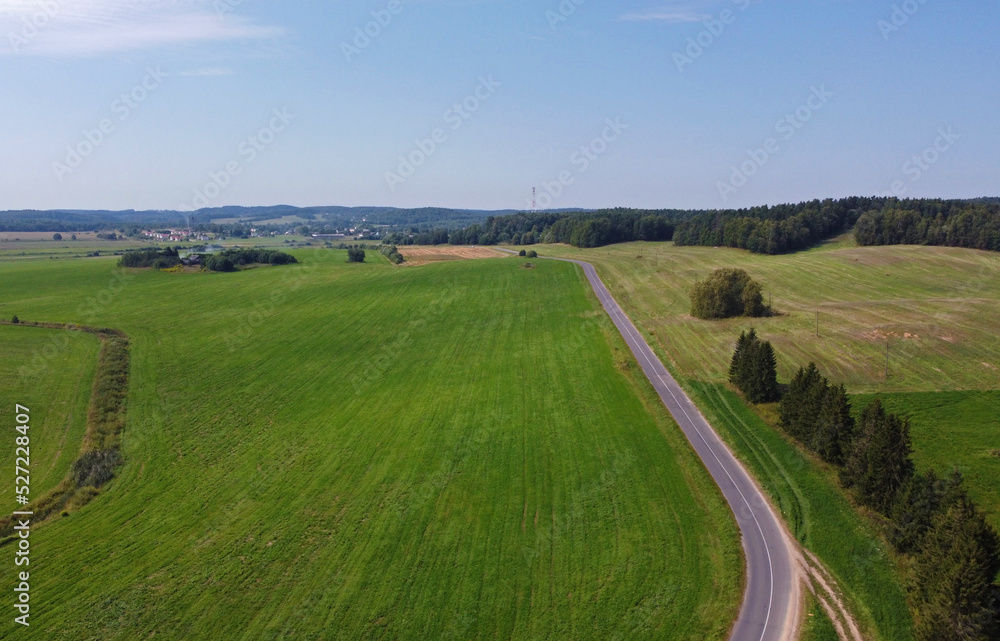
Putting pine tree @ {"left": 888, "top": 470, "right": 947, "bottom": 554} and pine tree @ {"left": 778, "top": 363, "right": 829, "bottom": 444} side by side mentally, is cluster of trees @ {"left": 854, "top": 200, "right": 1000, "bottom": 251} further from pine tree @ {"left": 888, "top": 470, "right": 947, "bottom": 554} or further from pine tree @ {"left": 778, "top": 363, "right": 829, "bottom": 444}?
pine tree @ {"left": 888, "top": 470, "right": 947, "bottom": 554}

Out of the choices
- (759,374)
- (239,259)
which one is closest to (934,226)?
(759,374)

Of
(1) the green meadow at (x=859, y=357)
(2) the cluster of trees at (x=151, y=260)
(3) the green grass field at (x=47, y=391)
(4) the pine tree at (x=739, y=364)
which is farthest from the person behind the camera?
(2) the cluster of trees at (x=151, y=260)

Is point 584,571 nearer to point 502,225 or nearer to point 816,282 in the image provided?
→ point 816,282

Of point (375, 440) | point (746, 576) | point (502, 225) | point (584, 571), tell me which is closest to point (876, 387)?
point (746, 576)

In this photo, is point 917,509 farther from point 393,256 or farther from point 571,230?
point 571,230

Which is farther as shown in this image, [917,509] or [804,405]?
[804,405]

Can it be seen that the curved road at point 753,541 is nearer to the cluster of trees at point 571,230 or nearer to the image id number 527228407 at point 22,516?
the image id number 527228407 at point 22,516

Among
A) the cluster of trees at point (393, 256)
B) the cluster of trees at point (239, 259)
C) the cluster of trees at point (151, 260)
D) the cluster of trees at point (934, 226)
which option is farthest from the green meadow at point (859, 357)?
the cluster of trees at point (151, 260)
